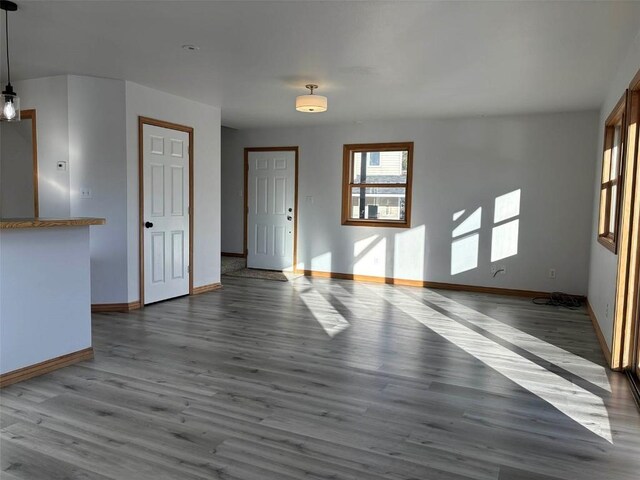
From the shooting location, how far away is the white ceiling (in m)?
2.99

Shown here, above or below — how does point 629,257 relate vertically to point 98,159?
below

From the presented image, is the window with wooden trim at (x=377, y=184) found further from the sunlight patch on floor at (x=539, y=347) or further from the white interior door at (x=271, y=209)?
the sunlight patch on floor at (x=539, y=347)

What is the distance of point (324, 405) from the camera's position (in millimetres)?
2828

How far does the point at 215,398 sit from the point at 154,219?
2.99 metres

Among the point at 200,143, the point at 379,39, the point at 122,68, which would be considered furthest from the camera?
the point at 200,143

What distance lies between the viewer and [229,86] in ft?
16.4

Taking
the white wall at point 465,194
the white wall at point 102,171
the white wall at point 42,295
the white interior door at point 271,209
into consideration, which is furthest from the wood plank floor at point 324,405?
the white interior door at point 271,209

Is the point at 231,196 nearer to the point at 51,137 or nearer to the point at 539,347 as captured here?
the point at 51,137

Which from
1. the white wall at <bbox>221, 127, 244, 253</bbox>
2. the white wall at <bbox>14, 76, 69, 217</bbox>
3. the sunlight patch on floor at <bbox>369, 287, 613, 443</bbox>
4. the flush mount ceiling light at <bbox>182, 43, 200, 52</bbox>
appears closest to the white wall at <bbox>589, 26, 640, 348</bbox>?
the sunlight patch on floor at <bbox>369, 287, 613, 443</bbox>

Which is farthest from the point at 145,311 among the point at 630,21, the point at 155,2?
the point at 630,21

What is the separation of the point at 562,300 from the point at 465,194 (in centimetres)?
186

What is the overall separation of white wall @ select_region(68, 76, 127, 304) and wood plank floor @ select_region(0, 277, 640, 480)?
1.68 feet

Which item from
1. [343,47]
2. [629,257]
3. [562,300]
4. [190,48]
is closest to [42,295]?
[190,48]

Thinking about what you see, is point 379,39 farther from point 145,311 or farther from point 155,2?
point 145,311
